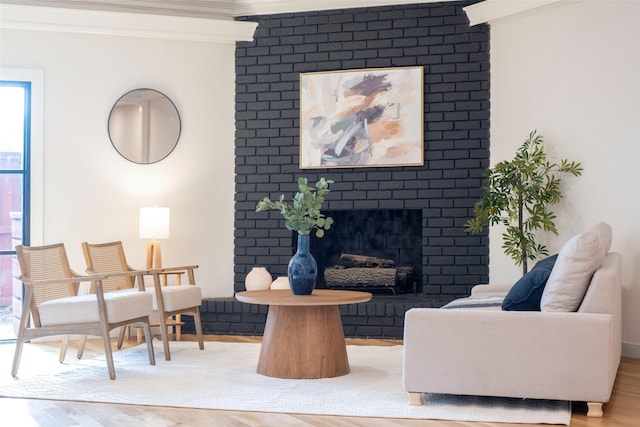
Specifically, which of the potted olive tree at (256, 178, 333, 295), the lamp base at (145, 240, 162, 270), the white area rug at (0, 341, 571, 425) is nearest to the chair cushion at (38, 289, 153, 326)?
the white area rug at (0, 341, 571, 425)

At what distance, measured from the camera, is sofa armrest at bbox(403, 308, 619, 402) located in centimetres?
375

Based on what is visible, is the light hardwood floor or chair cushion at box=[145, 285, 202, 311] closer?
the light hardwood floor

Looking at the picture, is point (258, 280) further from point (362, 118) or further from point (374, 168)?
point (362, 118)

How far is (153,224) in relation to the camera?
257 inches

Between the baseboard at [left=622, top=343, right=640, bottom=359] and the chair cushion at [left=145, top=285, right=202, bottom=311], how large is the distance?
3034 mm

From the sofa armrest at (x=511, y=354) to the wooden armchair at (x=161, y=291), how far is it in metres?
2.08

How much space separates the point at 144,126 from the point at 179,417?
370 centimetres

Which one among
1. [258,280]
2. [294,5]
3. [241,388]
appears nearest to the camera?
[241,388]

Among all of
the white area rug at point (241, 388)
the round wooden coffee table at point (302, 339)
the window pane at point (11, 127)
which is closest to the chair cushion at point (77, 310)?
the white area rug at point (241, 388)

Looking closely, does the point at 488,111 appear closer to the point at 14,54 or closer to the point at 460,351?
the point at 460,351

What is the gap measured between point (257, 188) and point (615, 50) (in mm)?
3092

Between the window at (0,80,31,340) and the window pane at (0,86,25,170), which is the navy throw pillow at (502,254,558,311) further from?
the window pane at (0,86,25,170)

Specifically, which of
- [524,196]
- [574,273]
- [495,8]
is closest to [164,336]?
[574,273]

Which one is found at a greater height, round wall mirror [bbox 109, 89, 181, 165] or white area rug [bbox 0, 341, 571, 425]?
round wall mirror [bbox 109, 89, 181, 165]
